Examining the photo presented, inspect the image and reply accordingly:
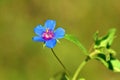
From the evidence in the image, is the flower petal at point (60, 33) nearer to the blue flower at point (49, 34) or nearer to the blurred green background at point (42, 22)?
the blue flower at point (49, 34)

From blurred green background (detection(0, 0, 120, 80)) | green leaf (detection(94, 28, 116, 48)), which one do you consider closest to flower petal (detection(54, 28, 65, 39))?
green leaf (detection(94, 28, 116, 48))

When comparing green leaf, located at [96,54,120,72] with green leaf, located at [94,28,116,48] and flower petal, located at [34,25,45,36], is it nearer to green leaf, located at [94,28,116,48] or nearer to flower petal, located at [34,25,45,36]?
green leaf, located at [94,28,116,48]

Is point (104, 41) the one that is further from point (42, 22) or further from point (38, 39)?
point (42, 22)

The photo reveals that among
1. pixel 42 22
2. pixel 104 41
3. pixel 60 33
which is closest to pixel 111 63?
pixel 104 41

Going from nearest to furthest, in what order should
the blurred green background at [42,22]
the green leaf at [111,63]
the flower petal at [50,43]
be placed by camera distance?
1. the flower petal at [50,43]
2. the green leaf at [111,63]
3. the blurred green background at [42,22]

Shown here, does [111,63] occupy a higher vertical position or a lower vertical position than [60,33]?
lower

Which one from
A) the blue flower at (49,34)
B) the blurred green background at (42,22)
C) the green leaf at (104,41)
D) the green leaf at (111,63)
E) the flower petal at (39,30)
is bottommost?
the green leaf at (111,63)

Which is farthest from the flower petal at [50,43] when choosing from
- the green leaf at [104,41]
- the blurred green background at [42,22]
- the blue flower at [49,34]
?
the blurred green background at [42,22]
